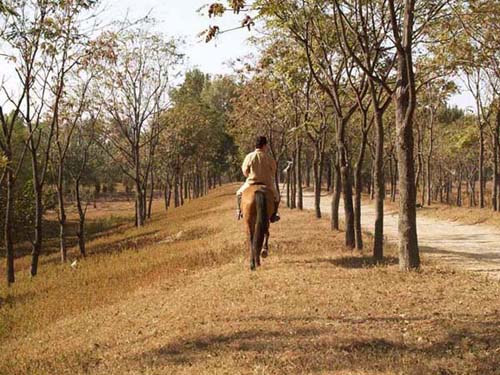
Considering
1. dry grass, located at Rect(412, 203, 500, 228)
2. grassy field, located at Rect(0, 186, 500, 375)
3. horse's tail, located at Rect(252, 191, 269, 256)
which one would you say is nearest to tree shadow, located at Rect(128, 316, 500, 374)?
grassy field, located at Rect(0, 186, 500, 375)

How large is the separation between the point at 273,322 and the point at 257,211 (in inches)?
167

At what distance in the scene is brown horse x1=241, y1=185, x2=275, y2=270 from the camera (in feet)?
39.1

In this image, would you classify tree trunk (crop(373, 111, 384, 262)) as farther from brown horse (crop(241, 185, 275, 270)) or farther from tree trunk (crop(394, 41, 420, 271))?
brown horse (crop(241, 185, 275, 270))

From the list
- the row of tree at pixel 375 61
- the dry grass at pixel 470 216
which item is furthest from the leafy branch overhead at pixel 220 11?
the dry grass at pixel 470 216

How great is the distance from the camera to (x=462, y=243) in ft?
60.9

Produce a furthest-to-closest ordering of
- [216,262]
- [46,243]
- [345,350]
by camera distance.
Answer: [46,243]
[216,262]
[345,350]

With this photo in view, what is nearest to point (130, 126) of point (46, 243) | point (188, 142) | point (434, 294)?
point (46, 243)

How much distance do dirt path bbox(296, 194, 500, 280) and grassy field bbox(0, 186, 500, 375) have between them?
1431 mm

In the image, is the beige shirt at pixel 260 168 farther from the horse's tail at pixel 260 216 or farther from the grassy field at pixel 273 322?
the grassy field at pixel 273 322

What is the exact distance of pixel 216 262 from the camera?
15234 millimetres

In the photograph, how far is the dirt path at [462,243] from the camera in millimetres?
13695

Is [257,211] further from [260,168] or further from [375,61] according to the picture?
[375,61]

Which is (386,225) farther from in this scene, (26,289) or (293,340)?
(293,340)

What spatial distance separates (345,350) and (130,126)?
35.1m
